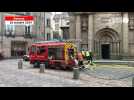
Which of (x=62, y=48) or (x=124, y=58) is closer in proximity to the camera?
(x=62, y=48)

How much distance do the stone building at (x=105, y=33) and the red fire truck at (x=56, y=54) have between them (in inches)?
503

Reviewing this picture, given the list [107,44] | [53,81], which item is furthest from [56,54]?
[107,44]

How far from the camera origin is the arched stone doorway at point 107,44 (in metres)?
43.3

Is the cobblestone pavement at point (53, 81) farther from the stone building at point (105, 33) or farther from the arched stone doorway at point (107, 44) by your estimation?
the arched stone doorway at point (107, 44)

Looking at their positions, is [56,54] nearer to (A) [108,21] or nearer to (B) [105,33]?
(A) [108,21]

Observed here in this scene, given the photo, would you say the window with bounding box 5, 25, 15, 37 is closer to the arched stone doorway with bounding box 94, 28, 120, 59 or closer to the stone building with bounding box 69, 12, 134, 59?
the stone building with bounding box 69, 12, 134, 59

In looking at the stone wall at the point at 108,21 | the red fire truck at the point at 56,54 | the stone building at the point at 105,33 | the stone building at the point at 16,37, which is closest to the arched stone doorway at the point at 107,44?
the stone building at the point at 105,33

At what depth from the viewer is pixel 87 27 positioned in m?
44.2

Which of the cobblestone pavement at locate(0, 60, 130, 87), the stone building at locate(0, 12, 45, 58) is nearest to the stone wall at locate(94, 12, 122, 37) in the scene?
the stone building at locate(0, 12, 45, 58)

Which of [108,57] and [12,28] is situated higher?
[12,28]
